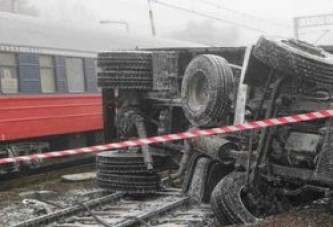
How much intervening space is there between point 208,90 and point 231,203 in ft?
4.82

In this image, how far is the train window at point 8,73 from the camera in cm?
1236

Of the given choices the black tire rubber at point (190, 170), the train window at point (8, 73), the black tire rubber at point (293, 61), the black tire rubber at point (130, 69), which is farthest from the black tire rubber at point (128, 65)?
the train window at point (8, 73)

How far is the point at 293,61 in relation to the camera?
6113 millimetres

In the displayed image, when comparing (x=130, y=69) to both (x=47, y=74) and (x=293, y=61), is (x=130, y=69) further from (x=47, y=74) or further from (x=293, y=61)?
(x=47, y=74)

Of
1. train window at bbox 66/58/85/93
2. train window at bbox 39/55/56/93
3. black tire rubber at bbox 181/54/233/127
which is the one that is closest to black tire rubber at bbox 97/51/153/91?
black tire rubber at bbox 181/54/233/127

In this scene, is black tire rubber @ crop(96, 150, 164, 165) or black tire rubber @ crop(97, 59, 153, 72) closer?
black tire rubber @ crop(96, 150, 164, 165)

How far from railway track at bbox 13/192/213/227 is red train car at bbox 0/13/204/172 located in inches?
176

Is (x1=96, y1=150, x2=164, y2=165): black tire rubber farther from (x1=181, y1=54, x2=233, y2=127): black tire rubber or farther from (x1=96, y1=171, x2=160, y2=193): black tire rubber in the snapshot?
(x1=181, y1=54, x2=233, y2=127): black tire rubber

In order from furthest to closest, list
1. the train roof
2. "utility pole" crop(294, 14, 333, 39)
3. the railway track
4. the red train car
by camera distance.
Answer: "utility pole" crop(294, 14, 333, 39) → the train roof → the red train car → the railway track

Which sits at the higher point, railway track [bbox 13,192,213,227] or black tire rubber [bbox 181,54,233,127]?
black tire rubber [bbox 181,54,233,127]

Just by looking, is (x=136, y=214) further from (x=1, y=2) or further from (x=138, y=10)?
(x=138, y=10)

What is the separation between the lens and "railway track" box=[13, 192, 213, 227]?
7.05 m

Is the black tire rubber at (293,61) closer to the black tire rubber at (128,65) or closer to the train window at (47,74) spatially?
the black tire rubber at (128,65)

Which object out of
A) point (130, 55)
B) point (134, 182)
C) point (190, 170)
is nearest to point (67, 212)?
point (134, 182)
